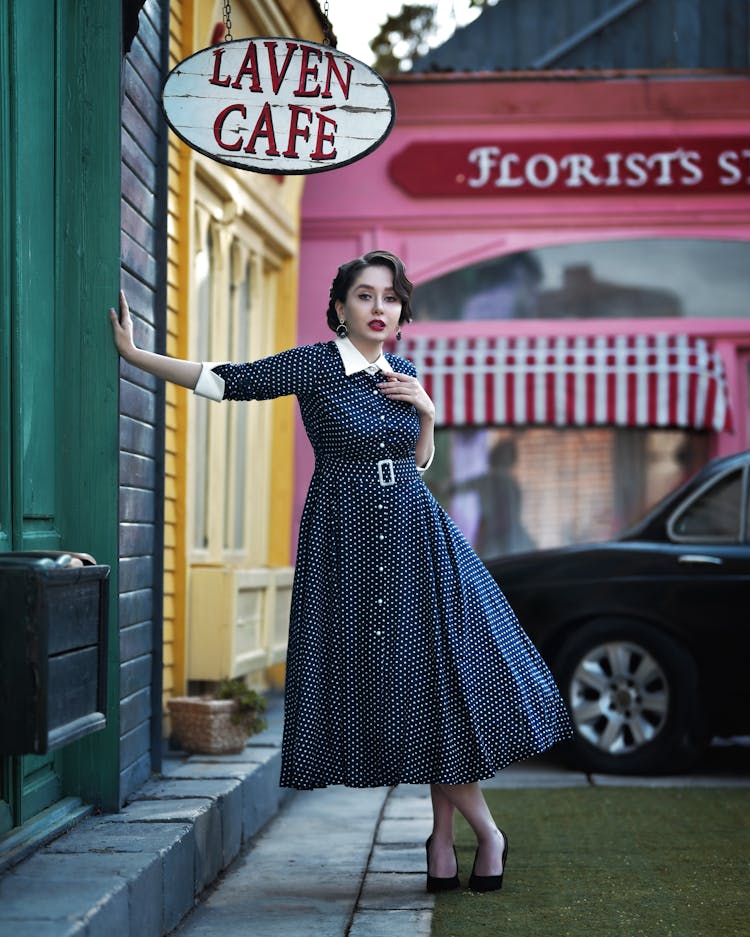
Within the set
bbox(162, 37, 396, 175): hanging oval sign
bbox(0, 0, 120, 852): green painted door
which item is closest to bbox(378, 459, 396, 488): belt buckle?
bbox(0, 0, 120, 852): green painted door

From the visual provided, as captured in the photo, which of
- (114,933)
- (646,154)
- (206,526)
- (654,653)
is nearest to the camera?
(114,933)

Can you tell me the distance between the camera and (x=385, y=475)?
450 cm

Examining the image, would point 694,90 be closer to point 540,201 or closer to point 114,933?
point 540,201

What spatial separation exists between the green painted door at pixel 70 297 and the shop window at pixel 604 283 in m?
6.56

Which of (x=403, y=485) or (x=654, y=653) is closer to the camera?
(x=403, y=485)

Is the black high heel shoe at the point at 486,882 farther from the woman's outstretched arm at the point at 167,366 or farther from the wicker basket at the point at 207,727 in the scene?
the wicker basket at the point at 207,727

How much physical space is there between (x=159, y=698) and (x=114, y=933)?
2033 mm

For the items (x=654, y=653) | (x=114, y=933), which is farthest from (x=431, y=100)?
(x=114, y=933)

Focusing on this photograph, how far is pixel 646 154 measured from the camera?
1102 centimetres

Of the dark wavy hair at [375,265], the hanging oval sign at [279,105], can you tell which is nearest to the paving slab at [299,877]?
the dark wavy hair at [375,265]

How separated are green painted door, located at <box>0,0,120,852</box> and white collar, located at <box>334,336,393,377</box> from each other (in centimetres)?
72

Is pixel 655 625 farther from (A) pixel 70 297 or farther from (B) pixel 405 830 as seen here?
(A) pixel 70 297

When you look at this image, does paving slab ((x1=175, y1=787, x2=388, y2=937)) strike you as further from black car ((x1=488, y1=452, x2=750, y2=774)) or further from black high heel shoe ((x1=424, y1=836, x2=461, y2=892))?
black car ((x1=488, y1=452, x2=750, y2=774))

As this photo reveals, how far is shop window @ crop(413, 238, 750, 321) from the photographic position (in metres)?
11.1
